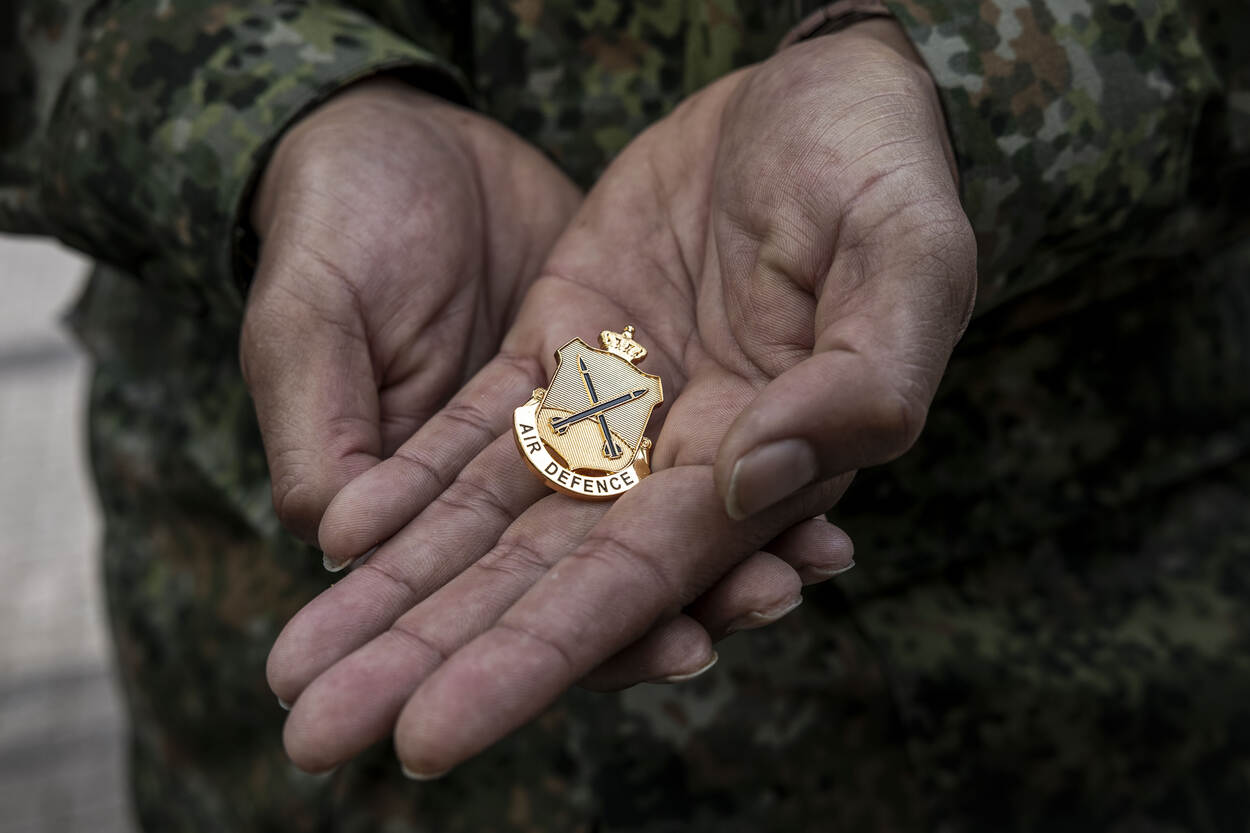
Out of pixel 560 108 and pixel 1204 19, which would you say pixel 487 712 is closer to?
pixel 560 108

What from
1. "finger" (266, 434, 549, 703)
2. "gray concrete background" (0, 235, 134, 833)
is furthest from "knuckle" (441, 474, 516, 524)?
"gray concrete background" (0, 235, 134, 833)

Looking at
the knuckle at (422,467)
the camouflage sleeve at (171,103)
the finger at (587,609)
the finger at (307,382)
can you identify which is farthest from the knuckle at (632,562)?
the camouflage sleeve at (171,103)

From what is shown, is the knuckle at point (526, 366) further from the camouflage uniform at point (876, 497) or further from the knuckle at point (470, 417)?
the camouflage uniform at point (876, 497)

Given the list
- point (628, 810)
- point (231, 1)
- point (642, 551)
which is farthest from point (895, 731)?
point (231, 1)

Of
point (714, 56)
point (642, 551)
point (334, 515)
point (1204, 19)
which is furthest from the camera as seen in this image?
point (714, 56)

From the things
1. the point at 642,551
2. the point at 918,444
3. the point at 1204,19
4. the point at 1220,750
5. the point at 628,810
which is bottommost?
the point at 628,810

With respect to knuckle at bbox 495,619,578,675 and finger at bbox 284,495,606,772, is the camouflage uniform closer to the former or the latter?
finger at bbox 284,495,606,772
